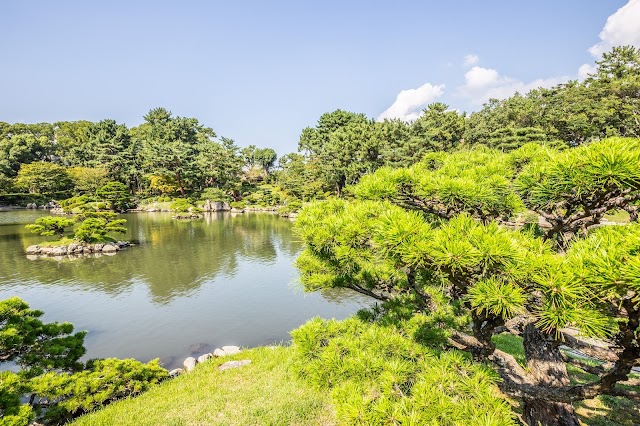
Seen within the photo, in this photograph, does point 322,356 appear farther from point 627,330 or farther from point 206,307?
point 206,307

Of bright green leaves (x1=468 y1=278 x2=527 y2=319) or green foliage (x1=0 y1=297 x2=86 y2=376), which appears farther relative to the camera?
green foliage (x1=0 y1=297 x2=86 y2=376)

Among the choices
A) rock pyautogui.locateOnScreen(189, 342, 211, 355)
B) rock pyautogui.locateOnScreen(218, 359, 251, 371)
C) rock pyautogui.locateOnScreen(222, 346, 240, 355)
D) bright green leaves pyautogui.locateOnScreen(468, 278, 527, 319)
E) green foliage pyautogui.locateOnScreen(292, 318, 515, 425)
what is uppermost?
bright green leaves pyautogui.locateOnScreen(468, 278, 527, 319)

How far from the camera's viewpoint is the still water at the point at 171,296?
347 inches

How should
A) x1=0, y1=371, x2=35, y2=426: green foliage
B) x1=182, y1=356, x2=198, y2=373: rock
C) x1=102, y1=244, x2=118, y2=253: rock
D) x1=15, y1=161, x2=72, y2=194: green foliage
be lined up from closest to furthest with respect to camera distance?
x1=0, y1=371, x2=35, y2=426: green foliage < x1=182, y1=356, x2=198, y2=373: rock < x1=102, y1=244, x2=118, y2=253: rock < x1=15, y1=161, x2=72, y2=194: green foliage

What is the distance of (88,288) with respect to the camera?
12.5 m

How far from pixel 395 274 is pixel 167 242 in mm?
20632

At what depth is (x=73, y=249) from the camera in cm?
1762

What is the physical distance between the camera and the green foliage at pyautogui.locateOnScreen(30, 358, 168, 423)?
4.66 meters

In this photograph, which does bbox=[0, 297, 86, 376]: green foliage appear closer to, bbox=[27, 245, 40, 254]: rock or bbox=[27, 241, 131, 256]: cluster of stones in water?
bbox=[27, 241, 131, 256]: cluster of stones in water

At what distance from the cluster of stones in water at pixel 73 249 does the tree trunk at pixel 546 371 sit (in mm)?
20548

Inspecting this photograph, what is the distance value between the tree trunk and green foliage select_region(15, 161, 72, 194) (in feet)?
165

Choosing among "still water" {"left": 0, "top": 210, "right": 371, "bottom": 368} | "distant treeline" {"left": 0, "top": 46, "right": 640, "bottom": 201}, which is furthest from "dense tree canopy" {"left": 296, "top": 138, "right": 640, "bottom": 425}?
"distant treeline" {"left": 0, "top": 46, "right": 640, "bottom": 201}

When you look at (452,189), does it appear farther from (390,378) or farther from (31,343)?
(31,343)

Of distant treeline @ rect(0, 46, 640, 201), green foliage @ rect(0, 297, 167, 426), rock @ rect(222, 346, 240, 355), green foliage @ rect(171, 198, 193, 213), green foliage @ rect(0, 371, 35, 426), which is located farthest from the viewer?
green foliage @ rect(171, 198, 193, 213)
